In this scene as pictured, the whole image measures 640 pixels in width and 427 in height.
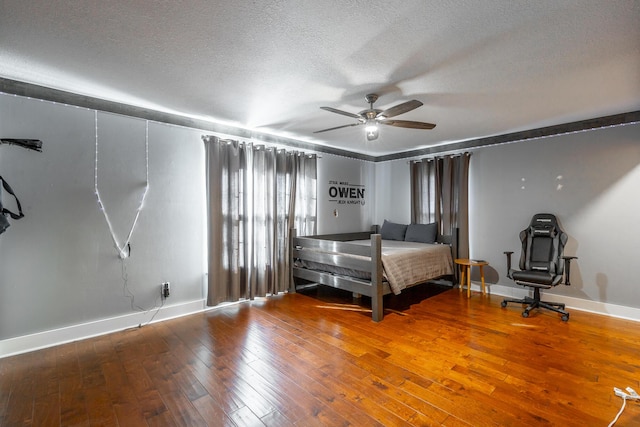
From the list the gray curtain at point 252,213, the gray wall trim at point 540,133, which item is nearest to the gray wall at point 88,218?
the gray curtain at point 252,213

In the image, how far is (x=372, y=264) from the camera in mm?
3539

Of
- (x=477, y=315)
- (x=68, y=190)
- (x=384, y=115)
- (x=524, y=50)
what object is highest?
(x=524, y=50)

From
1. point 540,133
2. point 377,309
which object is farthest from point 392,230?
point 540,133

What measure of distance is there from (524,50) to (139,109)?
3727 mm

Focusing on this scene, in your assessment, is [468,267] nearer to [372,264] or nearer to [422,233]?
[422,233]

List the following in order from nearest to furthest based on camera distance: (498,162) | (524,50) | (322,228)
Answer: (524,50)
(498,162)
(322,228)

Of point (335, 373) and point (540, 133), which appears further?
point (540, 133)

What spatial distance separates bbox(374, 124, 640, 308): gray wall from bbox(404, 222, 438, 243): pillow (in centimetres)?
59

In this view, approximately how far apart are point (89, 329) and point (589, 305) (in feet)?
19.4

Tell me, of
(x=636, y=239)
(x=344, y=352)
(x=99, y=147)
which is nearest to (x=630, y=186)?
(x=636, y=239)

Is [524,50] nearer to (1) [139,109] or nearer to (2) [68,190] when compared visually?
(1) [139,109]

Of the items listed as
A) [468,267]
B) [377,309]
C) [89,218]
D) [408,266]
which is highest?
[89,218]

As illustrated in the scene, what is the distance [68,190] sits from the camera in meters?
2.96

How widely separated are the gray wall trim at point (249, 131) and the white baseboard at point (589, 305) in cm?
223
